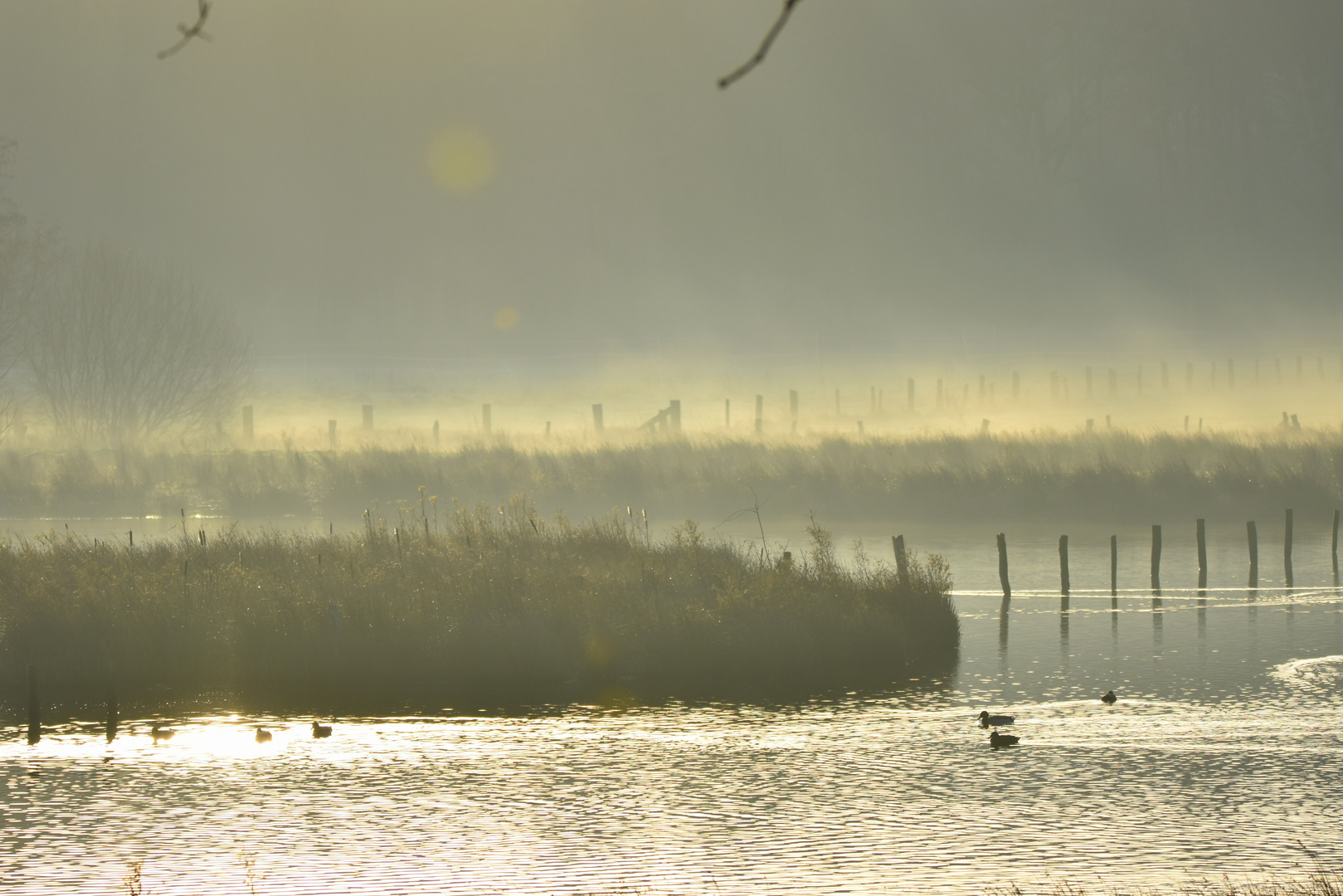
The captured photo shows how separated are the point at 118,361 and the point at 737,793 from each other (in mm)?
53435

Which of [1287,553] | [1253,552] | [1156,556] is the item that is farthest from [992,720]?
[1287,553]

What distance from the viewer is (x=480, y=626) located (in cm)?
2717

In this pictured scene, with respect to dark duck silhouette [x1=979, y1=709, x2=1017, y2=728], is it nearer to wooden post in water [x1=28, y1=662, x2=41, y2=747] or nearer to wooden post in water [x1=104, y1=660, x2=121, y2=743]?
wooden post in water [x1=104, y1=660, x2=121, y2=743]

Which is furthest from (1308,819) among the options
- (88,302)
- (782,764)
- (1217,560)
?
(88,302)

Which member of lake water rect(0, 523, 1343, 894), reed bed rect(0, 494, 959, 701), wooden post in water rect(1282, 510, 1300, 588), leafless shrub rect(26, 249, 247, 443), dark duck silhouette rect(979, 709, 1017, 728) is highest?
leafless shrub rect(26, 249, 247, 443)

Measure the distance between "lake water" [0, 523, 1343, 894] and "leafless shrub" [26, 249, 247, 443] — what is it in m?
46.1

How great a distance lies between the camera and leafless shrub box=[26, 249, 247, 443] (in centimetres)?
6681

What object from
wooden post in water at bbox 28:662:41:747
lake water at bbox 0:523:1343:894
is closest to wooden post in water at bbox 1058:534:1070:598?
lake water at bbox 0:523:1343:894

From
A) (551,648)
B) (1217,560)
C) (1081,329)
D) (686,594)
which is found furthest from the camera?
(1081,329)

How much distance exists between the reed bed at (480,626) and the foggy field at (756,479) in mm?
21797

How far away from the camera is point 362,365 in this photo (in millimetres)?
154500

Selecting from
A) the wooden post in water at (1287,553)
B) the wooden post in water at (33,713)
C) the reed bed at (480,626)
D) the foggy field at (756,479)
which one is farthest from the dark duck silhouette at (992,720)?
the foggy field at (756,479)

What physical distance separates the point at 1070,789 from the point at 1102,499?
33945 mm

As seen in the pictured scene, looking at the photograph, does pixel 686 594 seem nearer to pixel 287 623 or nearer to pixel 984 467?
pixel 287 623
